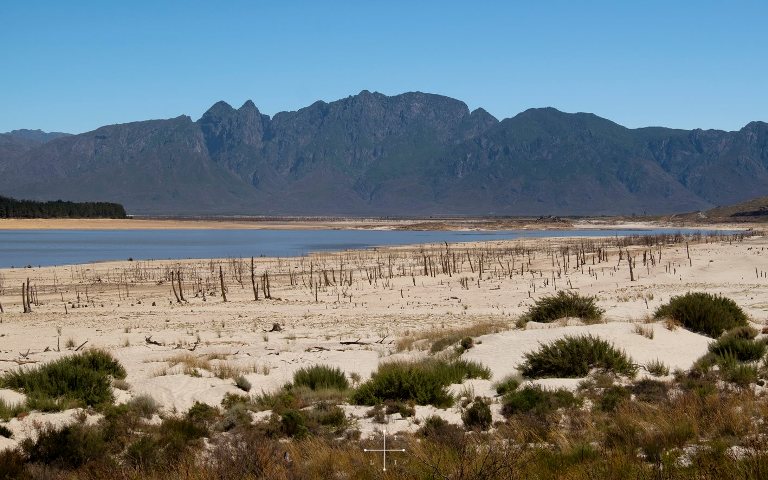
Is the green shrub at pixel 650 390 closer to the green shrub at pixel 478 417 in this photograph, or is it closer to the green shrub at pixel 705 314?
the green shrub at pixel 478 417

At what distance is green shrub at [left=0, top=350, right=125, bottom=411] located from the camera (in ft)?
38.7

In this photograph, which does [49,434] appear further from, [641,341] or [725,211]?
[725,211]

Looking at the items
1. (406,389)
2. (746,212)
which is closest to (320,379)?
(406,389)

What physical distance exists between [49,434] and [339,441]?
3572 millimetres

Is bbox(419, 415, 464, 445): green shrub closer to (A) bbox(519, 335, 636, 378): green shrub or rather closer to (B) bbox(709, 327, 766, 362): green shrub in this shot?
(A) bbox(519, 335, 636, 378): green shrub

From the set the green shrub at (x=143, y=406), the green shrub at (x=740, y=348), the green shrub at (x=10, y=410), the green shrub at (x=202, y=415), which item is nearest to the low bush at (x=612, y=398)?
the green shrub at (x=740, y=348)

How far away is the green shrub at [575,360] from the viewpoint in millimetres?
13398

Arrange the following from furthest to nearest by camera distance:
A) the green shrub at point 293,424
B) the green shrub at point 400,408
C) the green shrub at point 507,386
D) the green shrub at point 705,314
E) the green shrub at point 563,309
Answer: the green shrub at point 563,309, the green shrub at point 705,314, the green shrub at point 507,386, the green shrub at point 400,408, the green shrub at point 293,424

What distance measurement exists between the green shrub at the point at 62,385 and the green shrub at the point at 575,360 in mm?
7351

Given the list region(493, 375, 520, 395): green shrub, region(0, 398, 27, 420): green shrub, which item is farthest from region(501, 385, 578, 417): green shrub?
region(0, 398, 27, 420): green shrub

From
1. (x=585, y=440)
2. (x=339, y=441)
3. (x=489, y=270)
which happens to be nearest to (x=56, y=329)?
(x=339, y=441)

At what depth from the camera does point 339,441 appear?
967 centimetres

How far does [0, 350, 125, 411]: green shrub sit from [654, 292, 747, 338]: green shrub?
12.7 m

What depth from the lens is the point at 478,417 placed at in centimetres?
1055
